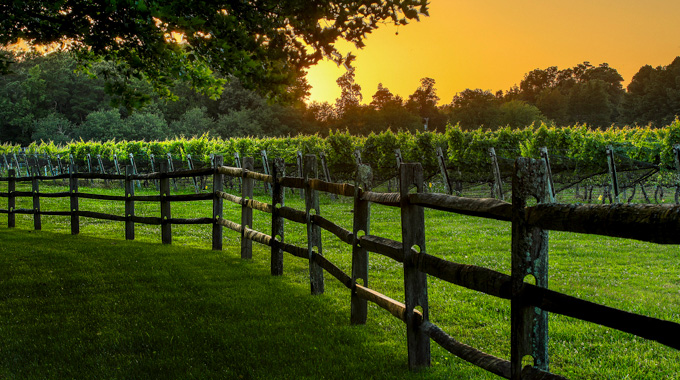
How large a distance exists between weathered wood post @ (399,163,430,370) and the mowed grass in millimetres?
183

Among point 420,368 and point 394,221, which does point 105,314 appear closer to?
point 420,368

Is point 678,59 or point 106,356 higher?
point 678,59

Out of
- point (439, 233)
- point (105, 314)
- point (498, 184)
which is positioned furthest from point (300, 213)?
point (498, 184)

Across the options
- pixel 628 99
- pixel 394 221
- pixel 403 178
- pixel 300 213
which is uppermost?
pixel 628 99

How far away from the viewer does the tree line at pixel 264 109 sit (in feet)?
258


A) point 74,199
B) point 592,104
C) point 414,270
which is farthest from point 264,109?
point 414,270

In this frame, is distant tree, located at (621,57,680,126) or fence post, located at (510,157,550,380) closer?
fence post, located at (510,157,550,380)

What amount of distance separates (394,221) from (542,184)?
48.6ft

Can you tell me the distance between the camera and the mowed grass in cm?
494

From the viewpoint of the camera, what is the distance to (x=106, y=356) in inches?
204

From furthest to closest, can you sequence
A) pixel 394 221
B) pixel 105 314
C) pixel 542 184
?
pixel 394 221 → pixel 105 314 → pixel 542 184

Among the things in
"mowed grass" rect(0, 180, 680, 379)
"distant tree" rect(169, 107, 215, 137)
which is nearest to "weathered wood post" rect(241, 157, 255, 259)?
"mowed grass" rect(0, 180, 680, 379)

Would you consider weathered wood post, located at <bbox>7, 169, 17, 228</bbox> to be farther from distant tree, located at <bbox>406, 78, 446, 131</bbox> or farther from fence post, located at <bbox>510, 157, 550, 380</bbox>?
distant tree, located at <bbox>406, 78, 446, 131</bbox>

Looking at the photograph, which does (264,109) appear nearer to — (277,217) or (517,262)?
(277,217)
